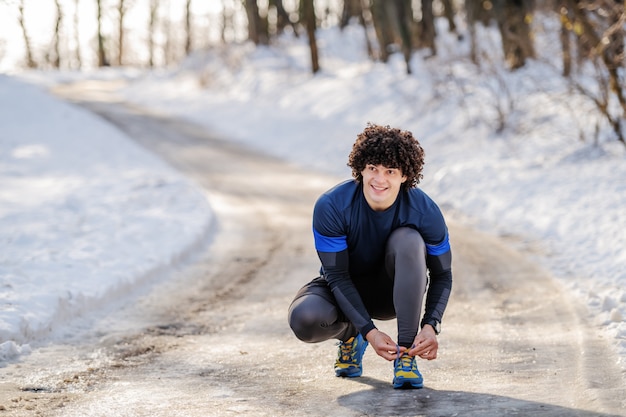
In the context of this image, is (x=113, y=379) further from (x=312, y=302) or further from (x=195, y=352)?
(x=312, y=302)

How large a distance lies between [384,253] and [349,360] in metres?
0.63

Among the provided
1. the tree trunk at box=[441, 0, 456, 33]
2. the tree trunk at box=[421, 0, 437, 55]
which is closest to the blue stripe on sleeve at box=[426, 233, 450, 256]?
the tree trunk at box=[421, 0, 437, 55]

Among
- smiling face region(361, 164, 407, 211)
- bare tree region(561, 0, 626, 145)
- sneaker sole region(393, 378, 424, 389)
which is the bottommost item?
sneaker sole region(393, 378, 424, 389)

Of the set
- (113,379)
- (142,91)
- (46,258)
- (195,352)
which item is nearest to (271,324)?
(195,352)

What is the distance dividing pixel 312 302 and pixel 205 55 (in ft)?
96.4

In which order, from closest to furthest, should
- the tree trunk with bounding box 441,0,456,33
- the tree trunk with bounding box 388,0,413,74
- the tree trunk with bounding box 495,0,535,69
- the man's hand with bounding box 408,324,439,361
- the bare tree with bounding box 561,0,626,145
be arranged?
the man's hand with bounding box 408,324,439,361 → the bare tree with bounding box 561,0,626,145 → the tree trunk with bounding box 495,0,535,69 → the tree trunk with bounding box 388,0,413,74 → the tree trunk with bounding box 441,0,456,33

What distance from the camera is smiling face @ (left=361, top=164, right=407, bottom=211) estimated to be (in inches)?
155

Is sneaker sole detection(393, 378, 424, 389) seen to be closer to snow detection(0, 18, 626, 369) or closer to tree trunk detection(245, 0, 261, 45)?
snow detection(0, 18, 626, 369)

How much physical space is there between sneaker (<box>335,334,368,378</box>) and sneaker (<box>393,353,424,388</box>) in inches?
14.7

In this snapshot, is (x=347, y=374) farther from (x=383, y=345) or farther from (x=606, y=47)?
(x=606, y=47)

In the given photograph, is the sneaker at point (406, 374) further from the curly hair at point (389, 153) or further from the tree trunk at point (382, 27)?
the tree trunk at point (382, 27)

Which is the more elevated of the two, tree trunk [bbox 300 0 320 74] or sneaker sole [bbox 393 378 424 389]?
tree trunk [bbox 300 0 320 74]

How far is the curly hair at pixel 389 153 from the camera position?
3949 mm

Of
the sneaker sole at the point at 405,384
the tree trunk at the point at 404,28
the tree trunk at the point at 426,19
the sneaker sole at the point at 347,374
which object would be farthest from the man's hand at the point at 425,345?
the tree trunk at the point at 426,19
